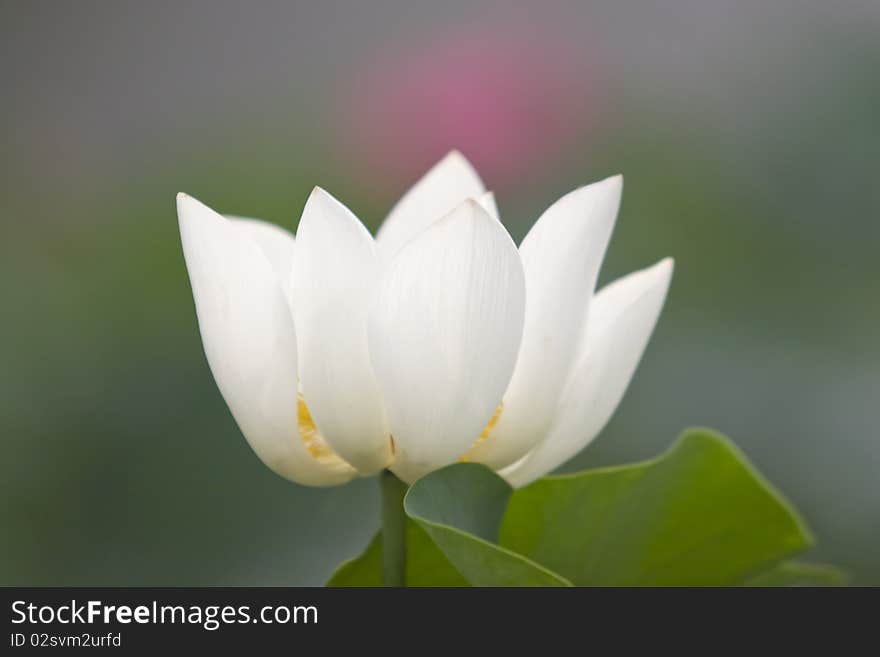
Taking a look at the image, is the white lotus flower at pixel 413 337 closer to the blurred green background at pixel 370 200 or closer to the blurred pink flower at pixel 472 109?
the blurred green background at pixel 370 200

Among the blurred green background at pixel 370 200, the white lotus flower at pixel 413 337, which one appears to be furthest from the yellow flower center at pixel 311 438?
the blurred green background at pixel 370 200

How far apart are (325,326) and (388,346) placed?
2 cm

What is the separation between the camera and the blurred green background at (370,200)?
71 centimetres

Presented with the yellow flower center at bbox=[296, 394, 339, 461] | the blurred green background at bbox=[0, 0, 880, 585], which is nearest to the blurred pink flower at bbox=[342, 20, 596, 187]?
the blurred green background at bbox=[0, 0, 880, 585]

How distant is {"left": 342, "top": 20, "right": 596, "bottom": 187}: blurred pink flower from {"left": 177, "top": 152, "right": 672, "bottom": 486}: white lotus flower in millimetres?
807

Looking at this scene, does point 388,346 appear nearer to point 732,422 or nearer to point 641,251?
point 732,422

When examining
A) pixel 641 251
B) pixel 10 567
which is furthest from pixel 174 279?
pixel 641 251

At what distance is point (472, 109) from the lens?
1.13 meters

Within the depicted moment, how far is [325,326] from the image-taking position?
0.29m

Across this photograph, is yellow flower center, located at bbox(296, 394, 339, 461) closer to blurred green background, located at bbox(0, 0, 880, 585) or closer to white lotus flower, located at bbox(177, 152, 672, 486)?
white lotus flower, located at bbox(177, 152, 672, 486)

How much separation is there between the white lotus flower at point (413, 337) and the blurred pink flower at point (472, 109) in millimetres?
807

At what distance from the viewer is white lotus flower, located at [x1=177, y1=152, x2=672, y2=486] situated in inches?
11.0

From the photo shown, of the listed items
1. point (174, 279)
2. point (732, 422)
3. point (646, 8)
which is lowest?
point (732, 422)

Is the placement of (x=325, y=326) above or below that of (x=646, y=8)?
below
